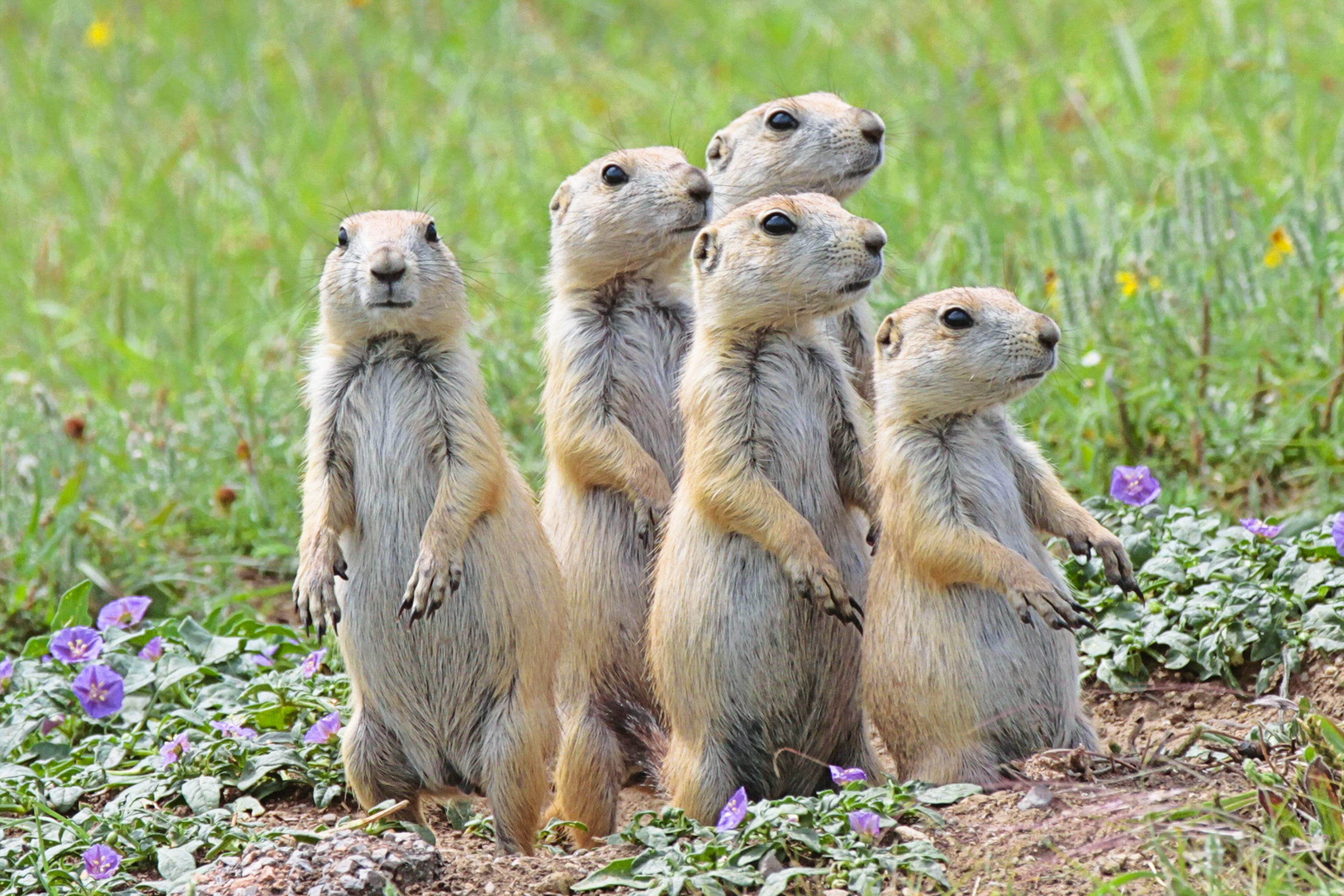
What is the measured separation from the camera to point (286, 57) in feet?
36.5

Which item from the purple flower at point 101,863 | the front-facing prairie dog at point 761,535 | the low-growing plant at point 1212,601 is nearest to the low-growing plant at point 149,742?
the purple flower at point 101,863

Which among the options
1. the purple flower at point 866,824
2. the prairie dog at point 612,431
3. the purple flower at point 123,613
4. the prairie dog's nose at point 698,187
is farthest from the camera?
the purple flower at point 123,613

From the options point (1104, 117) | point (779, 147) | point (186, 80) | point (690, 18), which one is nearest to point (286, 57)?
point (186, 80)

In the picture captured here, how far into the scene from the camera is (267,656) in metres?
5.29

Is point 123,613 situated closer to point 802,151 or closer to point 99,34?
point 802,151

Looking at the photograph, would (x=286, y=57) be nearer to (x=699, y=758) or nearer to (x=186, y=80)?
(x=186, y=80)

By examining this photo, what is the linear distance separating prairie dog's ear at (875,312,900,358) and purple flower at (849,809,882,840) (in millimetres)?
1213

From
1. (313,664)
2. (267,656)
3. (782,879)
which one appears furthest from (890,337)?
(267,656)

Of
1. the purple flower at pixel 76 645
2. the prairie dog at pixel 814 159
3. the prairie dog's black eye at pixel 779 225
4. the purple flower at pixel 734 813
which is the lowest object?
the purple flower at pixel 734 813

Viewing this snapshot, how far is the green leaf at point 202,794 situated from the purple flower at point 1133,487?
273cm

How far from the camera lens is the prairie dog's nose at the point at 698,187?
482 cm

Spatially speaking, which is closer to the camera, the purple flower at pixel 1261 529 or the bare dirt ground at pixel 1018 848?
the bare dirt ground at pixel 1018 848

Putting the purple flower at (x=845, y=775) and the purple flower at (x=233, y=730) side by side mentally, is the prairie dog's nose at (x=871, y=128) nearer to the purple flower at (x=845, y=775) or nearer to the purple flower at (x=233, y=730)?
the purple flower at (x=845, y=775)

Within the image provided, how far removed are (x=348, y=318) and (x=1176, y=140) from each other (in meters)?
5.32
